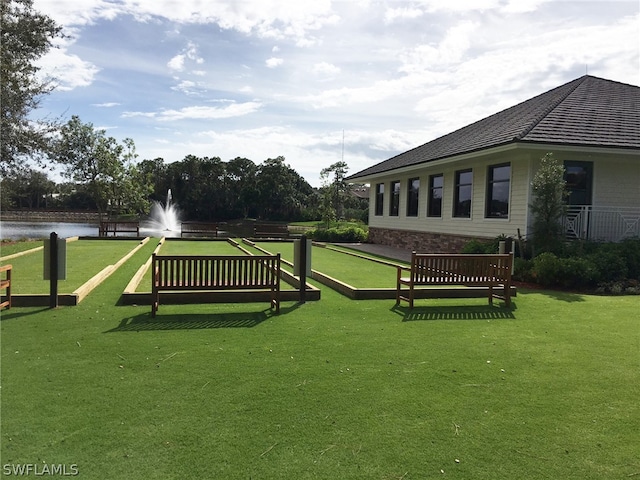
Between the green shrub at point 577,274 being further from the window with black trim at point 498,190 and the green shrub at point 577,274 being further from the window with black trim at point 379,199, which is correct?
the window with black trim at point 379,199

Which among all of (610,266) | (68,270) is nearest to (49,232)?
(68,270)

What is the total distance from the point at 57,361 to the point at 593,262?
10750mm

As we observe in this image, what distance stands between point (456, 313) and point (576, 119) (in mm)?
9754

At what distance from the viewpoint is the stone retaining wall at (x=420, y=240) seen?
54.6 ft

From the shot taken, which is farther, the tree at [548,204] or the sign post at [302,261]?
the tree at [548,204]

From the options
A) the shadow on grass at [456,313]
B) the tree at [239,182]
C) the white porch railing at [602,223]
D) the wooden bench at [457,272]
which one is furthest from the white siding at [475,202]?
the tree at [239,182]

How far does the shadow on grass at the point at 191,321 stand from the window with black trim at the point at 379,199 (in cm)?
1825

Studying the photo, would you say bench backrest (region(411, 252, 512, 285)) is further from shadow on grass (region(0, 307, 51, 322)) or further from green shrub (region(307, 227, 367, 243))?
green shrub (region(307, 227, 367, 243))

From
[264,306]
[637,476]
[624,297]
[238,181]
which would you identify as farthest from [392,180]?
[238,181]

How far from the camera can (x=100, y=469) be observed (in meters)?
2.89

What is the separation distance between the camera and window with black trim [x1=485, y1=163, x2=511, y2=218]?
14.4 metres

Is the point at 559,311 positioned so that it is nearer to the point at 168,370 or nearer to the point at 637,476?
the point at 637,476

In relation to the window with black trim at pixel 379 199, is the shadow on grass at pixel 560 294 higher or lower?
lower

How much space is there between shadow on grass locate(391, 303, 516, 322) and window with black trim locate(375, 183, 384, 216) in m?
16.8
